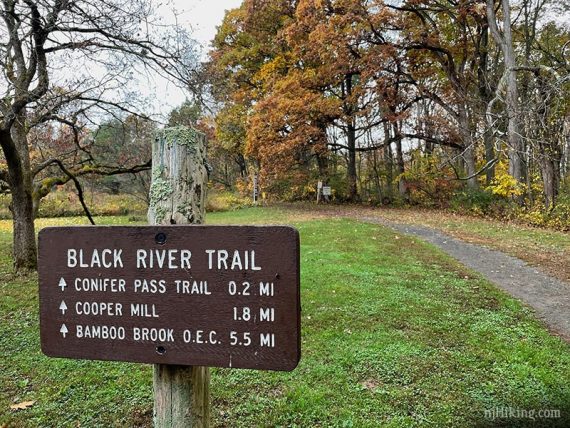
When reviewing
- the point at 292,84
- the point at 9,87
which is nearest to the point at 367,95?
the point at 292,84

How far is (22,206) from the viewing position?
25.3 feet

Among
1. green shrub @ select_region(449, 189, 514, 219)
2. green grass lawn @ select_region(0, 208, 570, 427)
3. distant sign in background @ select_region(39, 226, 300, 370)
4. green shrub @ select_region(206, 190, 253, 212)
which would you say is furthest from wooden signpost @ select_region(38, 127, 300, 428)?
green shrub @ select_region(206, 190, 253, 212)

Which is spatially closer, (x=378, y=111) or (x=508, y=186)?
(x=508, y=186)

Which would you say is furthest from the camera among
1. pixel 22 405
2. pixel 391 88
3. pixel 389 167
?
pixel 389 167

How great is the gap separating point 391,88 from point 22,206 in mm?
16350

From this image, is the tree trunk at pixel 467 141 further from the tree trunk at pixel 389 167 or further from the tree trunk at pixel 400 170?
the tree trunk at pixel 389 167

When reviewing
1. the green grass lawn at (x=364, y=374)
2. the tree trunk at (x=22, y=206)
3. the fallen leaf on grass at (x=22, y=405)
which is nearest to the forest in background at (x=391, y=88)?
the tree trunk at (x=22, y=206)

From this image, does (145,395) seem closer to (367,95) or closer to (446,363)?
(446,363)

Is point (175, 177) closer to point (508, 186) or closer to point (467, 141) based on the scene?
point (508, 186)

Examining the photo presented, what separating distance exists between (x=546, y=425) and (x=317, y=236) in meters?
8.72

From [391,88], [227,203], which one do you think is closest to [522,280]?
[391,88]

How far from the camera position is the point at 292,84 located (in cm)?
1969

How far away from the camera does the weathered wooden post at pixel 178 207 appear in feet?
5.29

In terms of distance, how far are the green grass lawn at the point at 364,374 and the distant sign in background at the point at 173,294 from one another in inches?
73.7
